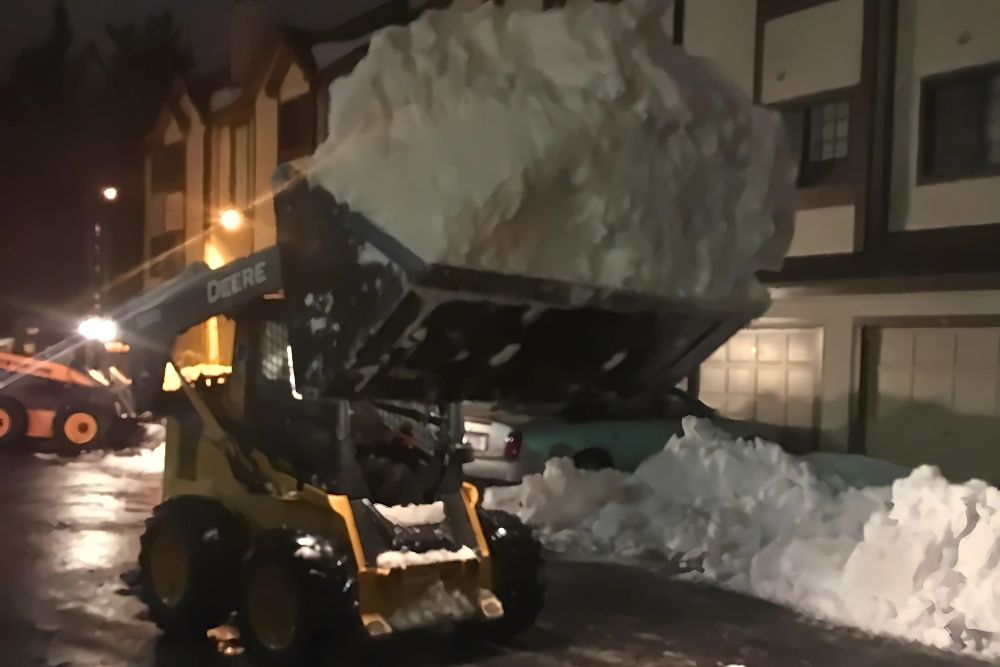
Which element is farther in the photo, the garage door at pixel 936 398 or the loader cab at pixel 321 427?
the garage door at pixel 936 398

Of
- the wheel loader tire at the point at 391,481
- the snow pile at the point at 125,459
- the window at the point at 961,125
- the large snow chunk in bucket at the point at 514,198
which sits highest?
the window at the point at 961,125

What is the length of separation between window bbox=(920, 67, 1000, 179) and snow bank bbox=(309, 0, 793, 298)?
7.18 m

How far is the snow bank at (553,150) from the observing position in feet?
16.7

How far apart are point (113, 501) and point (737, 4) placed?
404 inches

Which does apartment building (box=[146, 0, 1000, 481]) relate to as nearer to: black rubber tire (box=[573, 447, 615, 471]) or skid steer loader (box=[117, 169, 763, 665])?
black rubber tire (box=[573, 447, 615, 471])

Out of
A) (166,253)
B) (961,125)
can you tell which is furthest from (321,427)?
(166,253)

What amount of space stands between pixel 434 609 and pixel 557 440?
20.2 ft

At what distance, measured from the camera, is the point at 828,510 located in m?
9.17

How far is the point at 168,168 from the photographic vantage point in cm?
2838

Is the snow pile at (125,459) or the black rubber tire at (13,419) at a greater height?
the black rubber tire at (13,419)

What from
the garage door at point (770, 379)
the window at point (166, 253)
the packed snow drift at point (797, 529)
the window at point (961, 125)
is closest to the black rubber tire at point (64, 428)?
the packed snow drift at point (797, 529)

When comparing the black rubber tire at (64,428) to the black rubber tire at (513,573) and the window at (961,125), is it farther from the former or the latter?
the window at (961,125)

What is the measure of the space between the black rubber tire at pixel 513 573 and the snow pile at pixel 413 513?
0.38 meters

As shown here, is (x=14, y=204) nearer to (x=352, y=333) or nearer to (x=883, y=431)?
(x=883, y=431)
